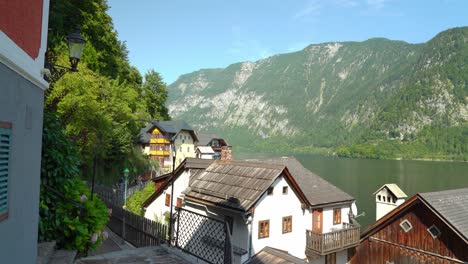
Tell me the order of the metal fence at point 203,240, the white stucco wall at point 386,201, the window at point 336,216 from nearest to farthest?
the metal fence at point 203,240
the white stucco wall at point 386,201
the window at point 336,216

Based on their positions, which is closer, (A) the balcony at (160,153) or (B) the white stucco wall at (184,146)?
(A) the balcony at (160,153)

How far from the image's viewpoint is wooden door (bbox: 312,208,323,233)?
21891mm

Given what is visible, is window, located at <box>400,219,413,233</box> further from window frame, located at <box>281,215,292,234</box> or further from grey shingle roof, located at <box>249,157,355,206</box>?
window frame, located at <box>281,215,292,234</box>

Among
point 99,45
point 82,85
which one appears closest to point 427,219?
point 82,85

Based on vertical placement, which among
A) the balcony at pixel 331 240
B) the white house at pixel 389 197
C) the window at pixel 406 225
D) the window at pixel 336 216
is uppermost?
the white house at pixel 389 197

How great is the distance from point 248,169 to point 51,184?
13.2 metres

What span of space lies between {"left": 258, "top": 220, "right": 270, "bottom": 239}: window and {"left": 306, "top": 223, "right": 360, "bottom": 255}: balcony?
3.95m

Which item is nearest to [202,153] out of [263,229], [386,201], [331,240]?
[386,201]

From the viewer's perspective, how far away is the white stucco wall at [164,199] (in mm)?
21950

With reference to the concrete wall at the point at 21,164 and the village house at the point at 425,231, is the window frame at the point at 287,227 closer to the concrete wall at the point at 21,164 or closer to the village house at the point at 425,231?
the village house at the point at 425,231

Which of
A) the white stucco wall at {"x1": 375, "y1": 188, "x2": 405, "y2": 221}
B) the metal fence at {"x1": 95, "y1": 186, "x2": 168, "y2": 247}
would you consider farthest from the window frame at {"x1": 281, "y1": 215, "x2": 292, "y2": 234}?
the white stucco wall at {"x1": 375, "y1": 188, "x2": 405, "y2": 221}

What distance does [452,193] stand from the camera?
17812 millimetres

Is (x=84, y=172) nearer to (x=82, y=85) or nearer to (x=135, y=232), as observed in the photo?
(x=82, y=85)

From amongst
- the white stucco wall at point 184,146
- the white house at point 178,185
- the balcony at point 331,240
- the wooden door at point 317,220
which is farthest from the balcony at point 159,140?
the balcony at point 331,240
